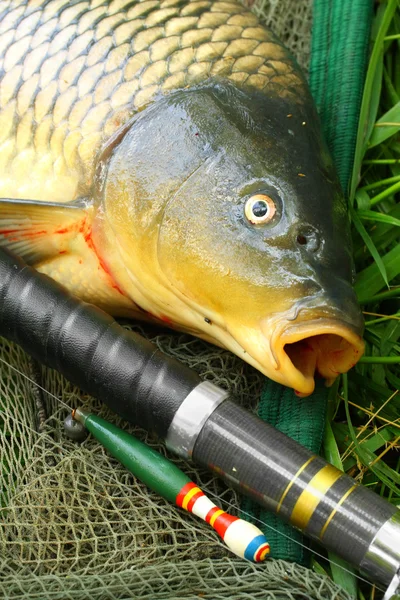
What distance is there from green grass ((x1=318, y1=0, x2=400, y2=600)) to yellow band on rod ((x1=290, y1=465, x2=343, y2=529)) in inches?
9.9

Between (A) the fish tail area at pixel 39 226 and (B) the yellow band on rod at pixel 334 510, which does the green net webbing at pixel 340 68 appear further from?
(B) the yellow band on rod at pixel 334 510

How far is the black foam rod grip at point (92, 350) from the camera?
5.57ft

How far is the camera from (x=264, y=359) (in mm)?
1612

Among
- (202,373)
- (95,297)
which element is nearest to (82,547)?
(202,373)

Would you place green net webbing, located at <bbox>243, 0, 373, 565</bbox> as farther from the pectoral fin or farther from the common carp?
the pectoral fin

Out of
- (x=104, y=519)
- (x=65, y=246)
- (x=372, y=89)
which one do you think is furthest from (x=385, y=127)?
(x=104, y=519)

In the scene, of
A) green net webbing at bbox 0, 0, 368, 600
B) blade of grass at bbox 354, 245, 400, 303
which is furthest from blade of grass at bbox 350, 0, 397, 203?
green net webbing at bbox 0, 0, 368, 600

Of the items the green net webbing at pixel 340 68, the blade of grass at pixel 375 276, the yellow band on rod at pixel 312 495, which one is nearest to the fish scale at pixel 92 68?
the green net webbing at pixel 340 68

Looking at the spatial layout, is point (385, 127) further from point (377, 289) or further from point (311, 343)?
point (311, 343)

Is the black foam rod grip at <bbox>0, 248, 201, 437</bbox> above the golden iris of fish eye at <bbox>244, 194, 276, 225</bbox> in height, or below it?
below

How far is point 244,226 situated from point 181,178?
0.22 m

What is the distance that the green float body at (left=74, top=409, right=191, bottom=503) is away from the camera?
170 centimetres

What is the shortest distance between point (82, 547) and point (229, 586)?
396mm

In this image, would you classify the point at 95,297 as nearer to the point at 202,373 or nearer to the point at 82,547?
the point at 202,373
